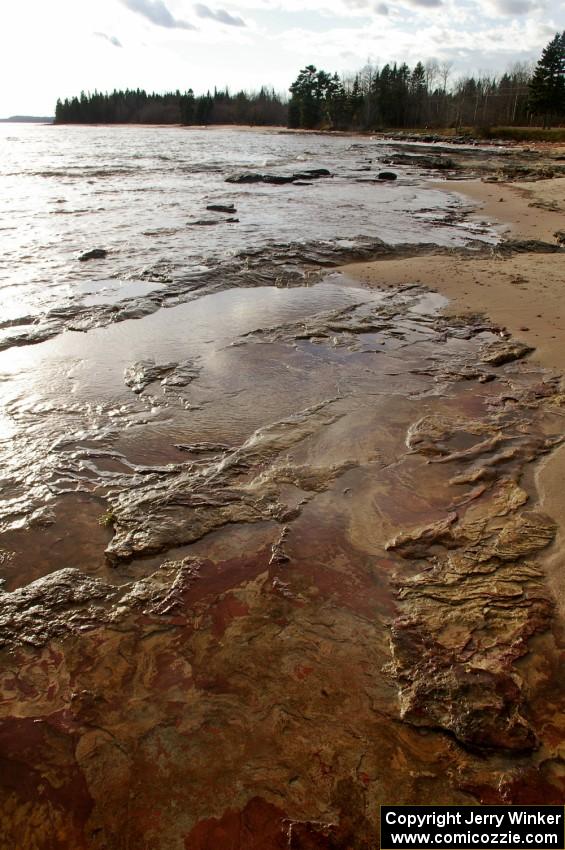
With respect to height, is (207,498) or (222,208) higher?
(222,208)

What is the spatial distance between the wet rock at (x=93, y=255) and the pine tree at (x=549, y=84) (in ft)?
188

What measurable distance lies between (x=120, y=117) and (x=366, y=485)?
11693 cm

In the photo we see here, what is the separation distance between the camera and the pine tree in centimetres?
4928

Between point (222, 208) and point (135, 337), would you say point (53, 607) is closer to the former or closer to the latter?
point (135, 337)

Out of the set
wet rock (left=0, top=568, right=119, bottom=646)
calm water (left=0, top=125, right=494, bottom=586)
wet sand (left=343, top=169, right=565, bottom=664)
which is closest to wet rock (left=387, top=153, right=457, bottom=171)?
calm water (left=0, top=125, right=494, bottom=586)

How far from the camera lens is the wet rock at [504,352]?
4902 millimetres

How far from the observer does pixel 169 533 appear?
9.06 feet

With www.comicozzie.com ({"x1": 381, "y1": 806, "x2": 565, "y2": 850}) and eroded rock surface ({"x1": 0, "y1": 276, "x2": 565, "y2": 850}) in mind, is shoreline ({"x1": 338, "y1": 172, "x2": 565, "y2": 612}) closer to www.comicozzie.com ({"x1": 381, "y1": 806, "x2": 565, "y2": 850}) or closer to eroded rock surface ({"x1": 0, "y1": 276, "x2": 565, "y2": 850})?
eroded rock surface ({"x1": 0, "y1": 276, "x2": 565, "y2": 850})

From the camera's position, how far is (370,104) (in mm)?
71438

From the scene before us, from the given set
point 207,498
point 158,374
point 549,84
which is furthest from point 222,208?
point 549,84

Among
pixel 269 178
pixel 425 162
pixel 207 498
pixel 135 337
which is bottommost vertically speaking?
pixel 207 498

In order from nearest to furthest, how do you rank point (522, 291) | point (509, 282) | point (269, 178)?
point (522, 291), point (509, 282), point (269, 178)

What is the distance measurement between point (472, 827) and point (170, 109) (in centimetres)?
11769

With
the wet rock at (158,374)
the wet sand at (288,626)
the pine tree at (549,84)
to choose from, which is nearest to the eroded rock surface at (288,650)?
the wet sand at (288,626)
